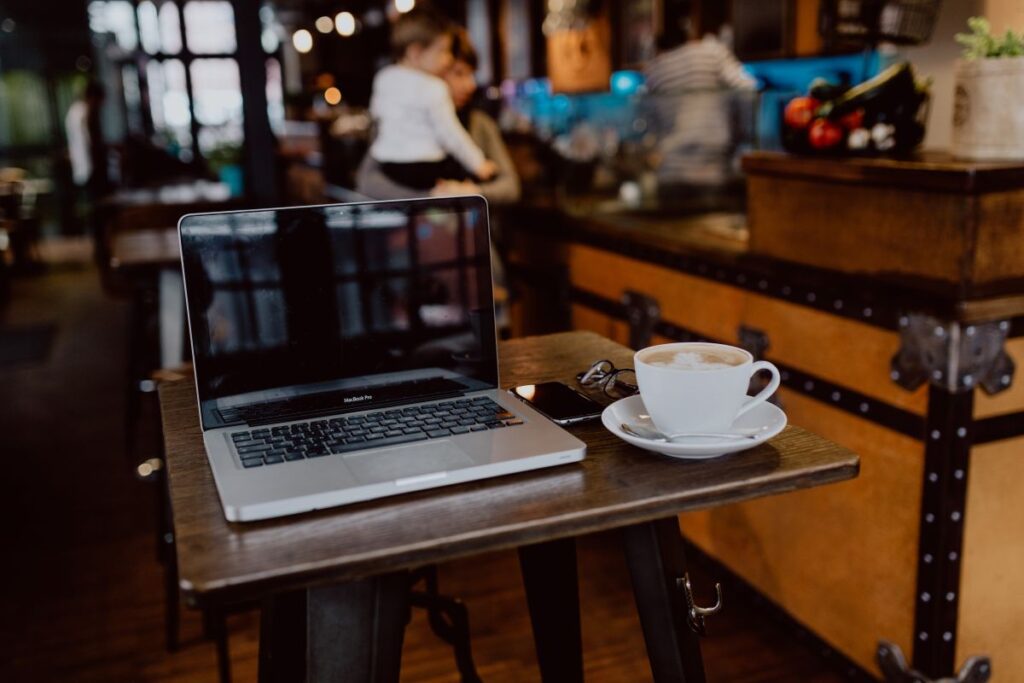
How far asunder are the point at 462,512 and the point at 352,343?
0.41m

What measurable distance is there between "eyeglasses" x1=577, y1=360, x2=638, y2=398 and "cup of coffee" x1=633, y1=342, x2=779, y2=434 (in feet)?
0.68

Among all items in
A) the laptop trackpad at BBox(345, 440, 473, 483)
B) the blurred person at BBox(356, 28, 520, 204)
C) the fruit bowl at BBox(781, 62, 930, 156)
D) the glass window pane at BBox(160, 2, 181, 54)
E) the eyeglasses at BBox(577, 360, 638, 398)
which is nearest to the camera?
the laptop trackpad at BBox(345, 440, 473, 483)

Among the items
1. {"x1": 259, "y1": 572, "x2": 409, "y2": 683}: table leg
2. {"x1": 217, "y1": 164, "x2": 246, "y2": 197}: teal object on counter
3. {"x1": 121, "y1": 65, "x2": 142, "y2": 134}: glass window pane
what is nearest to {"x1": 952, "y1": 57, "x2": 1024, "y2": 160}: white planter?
{"x1": 259, "y1": 572, "x2": 409, "y2": 683}: table leg

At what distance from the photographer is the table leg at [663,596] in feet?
4.11

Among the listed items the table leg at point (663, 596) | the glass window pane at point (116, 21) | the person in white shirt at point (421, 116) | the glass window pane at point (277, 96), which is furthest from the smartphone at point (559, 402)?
the glass window pane at point (277, 96)

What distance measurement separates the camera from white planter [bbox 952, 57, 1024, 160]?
1.91 metres

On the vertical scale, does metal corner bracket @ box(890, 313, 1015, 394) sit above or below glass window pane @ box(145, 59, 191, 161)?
below

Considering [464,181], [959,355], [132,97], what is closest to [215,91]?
[132,97]

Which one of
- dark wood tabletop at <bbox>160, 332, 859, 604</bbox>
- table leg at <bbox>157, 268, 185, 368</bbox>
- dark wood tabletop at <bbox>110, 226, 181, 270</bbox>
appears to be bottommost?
table leg at <bbox>157, 268, 185, 368</bbox>

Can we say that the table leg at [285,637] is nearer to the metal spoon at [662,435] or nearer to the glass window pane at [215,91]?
the metal spoon at [662,435]

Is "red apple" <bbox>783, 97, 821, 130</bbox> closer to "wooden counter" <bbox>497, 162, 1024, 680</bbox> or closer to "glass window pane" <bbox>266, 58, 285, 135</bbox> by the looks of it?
"wooden counter" <bbox>497, 162, 1024, 680</bbox>

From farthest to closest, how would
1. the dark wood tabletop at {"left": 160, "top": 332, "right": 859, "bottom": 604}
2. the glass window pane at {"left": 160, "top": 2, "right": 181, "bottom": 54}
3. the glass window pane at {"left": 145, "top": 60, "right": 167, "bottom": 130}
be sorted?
the glass window pane at {"left": 145, "top": 60, "right": 167, "bottom": 130}, the glass window pane at {"left": 160, "top": 2, "right": 181, "bottom": 54}, the dark wood tabletop at {"left": 160, "top": 332, "right": 859, "bottom": 604}

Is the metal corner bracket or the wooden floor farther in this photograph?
the wooden floor

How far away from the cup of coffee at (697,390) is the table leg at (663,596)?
0.19m
